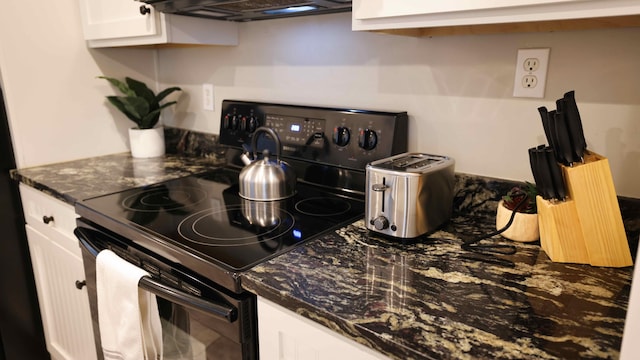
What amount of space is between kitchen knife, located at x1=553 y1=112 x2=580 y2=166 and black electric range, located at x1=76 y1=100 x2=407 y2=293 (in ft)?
1.44

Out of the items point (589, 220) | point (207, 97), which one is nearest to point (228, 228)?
point (589, 220)

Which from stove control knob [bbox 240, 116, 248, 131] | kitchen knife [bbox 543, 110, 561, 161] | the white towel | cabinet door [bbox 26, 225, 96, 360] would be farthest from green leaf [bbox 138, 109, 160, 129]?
kitchen knife [bbox 543, 110, 561, 161]

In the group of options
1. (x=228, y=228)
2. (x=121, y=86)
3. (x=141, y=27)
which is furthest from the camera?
(x=121, y=86)

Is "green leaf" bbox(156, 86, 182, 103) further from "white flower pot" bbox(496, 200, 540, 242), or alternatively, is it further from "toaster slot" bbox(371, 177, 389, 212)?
"white flower pot" bbox(496, 200, 540, 242)

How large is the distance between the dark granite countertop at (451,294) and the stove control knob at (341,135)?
308 mm

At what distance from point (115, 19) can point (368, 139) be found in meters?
1.06

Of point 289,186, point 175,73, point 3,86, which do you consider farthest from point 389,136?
point 3,86

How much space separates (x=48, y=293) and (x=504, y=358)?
1698mm

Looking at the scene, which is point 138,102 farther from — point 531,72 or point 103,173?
point 531,72

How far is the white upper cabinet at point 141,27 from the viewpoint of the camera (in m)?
1.46

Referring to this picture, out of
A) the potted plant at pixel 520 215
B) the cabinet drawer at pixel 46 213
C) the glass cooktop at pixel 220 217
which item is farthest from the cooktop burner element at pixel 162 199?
the potted plant at pixel 520 215

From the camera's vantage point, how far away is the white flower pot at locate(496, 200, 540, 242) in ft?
3.18

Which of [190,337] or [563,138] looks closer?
[563,138]

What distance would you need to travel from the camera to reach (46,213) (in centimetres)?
152
